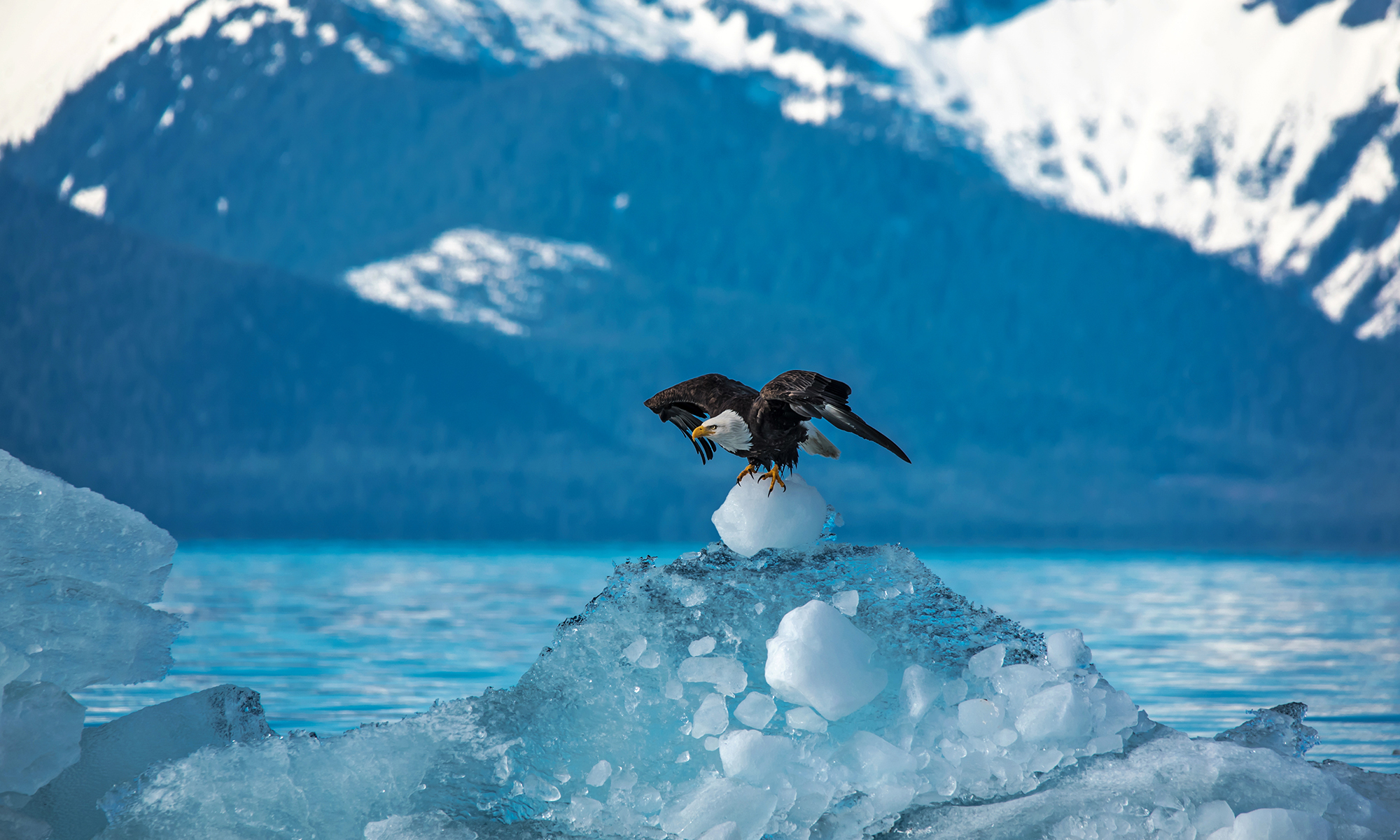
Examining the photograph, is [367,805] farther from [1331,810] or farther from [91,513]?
[1331,810]

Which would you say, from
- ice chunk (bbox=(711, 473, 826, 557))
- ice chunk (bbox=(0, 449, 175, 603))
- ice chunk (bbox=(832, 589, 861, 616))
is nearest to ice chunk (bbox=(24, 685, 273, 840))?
ice chunk (bbox=(0, 449, 175, 603))

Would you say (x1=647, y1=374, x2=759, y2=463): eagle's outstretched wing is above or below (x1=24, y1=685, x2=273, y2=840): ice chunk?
above

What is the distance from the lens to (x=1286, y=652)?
17328 mm

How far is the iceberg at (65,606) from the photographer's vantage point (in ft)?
19.6

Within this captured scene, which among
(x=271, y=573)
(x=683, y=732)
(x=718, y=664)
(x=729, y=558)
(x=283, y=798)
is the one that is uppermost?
(x=729, y=558)

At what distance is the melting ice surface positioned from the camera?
17.4 ft

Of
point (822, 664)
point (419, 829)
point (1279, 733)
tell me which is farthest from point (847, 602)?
point (1279, 733)

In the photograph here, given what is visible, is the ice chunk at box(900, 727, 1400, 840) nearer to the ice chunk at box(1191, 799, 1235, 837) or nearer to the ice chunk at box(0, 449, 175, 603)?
the ice chunk at box(1191, 799, 1235, 837)

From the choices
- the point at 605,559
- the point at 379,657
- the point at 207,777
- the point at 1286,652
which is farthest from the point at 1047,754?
the point at 605,559

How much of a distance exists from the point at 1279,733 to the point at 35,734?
22.5 ft

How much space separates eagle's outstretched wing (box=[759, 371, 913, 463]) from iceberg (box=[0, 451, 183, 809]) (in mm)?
4056

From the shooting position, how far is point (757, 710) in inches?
219

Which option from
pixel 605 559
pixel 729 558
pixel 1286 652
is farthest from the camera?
pixel 605 559

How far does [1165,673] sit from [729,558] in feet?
34.4
